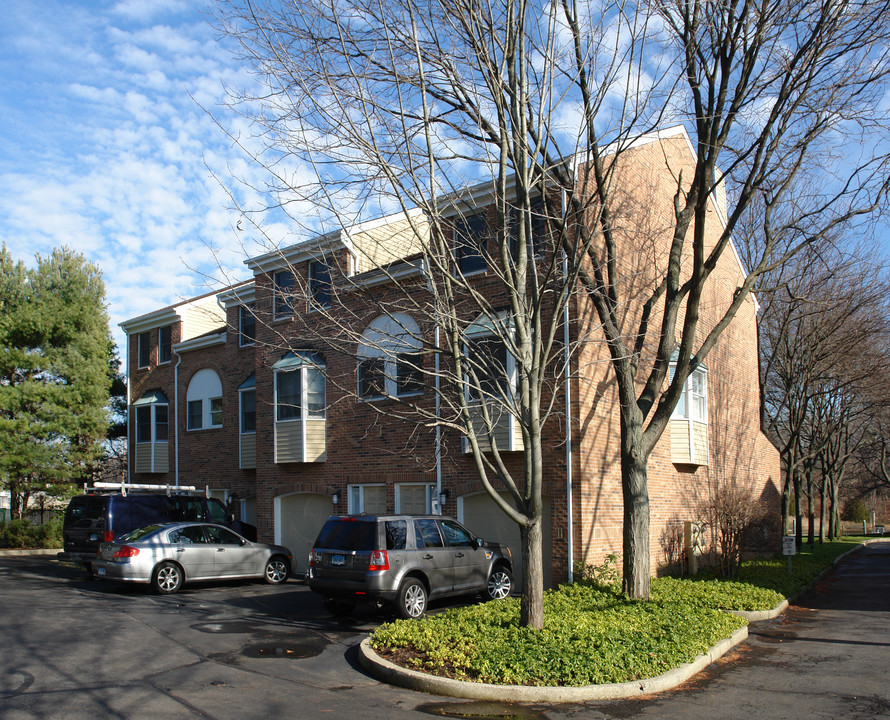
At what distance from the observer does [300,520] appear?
2034cm

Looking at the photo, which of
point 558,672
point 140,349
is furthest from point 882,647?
point 140,349

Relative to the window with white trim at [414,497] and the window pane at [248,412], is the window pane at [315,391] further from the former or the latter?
the window pane at [248,412]

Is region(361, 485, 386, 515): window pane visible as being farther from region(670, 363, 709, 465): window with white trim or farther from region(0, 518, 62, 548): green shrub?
region(0, 518, 62, 548): green shrub

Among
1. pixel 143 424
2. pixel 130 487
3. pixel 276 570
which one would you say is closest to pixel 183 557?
pixel 276 570

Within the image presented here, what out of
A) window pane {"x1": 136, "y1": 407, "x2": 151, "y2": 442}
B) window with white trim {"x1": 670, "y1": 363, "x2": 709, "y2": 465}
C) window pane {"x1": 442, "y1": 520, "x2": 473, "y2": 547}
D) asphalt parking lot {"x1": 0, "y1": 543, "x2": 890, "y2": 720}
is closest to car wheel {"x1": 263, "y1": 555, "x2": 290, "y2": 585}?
asphalt parking lot {"x1": 0, "y1": 543, "x2": 890, "y2": 720}

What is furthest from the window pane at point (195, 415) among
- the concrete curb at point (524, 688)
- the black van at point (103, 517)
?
the concrete curb at point (524, 688)

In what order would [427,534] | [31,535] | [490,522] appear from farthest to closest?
[31,535] < [490,522] < [427,534]

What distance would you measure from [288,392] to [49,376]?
12.7m

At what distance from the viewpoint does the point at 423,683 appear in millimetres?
8000

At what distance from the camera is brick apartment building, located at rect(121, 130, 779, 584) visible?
14.7 metres

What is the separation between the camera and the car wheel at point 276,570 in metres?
17.0

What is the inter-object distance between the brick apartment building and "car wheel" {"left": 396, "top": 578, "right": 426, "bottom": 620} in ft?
9.30

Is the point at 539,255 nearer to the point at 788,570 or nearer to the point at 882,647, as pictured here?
the point at 882,647

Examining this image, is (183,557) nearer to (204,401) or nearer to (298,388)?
(298,388)
